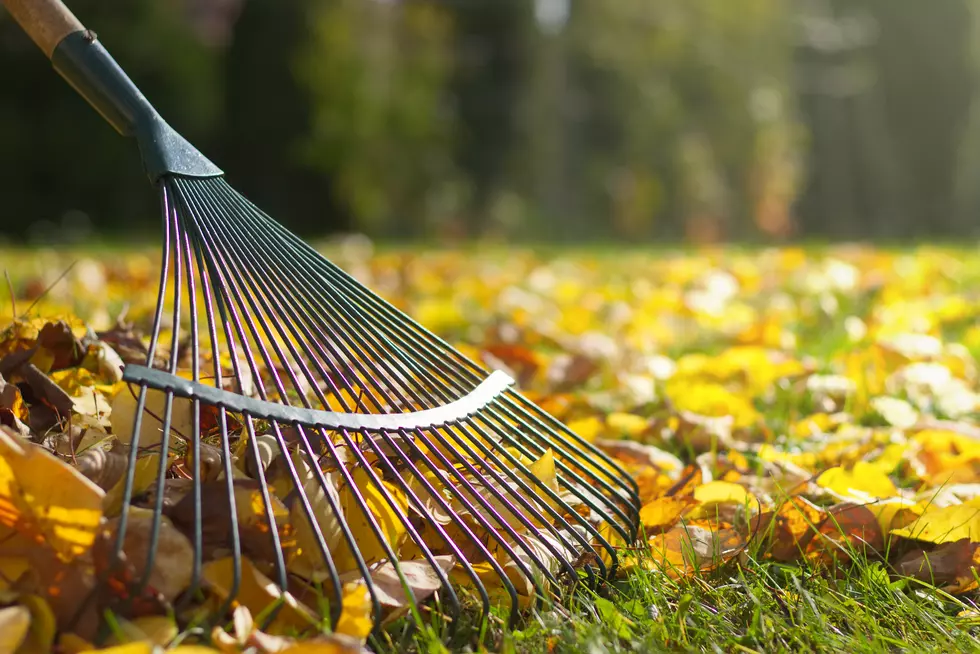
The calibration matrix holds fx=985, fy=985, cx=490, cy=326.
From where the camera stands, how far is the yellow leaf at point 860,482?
1.44m

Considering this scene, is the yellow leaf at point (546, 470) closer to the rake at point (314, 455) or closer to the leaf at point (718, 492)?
the rake at point (314, 455)

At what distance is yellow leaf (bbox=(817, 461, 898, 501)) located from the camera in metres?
1.44

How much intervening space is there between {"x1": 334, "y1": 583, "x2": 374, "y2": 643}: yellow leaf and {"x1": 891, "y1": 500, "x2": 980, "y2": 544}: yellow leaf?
0.72 m

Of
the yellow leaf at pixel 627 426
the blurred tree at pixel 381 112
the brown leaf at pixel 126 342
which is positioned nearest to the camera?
the brown leaf at pixel 126 342

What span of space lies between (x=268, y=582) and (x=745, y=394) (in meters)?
1.45

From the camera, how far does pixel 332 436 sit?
130 cm

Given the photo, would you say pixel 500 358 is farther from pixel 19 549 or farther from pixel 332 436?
pixel 19 549

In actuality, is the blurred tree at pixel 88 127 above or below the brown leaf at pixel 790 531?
above

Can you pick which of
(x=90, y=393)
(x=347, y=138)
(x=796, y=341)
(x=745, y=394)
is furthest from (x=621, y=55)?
(x=90, y=393)

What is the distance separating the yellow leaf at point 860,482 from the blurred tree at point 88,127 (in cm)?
877

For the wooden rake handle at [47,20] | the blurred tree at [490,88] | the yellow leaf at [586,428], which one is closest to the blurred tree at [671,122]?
the blurred tree at [490,88]

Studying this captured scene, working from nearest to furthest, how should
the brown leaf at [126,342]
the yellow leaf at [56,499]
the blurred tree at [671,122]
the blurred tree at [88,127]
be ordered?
the yellow leaf at [56,499] → the brown leaf at [126,342] → the blurred tree at [88,127] → the blurred tree at [671,122]

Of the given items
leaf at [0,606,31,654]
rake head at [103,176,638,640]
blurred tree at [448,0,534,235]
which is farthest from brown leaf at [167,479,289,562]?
blurred tree at [448,0,534,235]

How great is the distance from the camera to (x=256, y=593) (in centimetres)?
104
